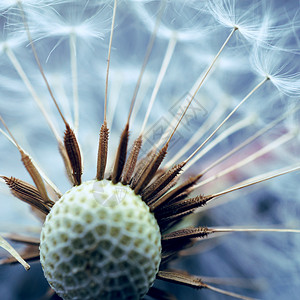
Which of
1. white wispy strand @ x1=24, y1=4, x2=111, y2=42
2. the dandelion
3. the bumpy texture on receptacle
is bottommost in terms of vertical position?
the bumpy texture on receptacle

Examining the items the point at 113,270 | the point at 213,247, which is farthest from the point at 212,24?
the point at 113,270

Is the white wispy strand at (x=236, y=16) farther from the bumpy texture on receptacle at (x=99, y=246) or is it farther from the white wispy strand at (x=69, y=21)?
the bumpy texture on receptacle at (x=99, y=246)

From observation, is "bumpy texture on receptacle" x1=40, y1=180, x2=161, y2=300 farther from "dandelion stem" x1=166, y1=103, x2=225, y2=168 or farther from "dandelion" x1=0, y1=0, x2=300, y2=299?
"dandelion stem" x1=166, y1=103, x2=225, y2=168

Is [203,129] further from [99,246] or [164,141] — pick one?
[99,246]

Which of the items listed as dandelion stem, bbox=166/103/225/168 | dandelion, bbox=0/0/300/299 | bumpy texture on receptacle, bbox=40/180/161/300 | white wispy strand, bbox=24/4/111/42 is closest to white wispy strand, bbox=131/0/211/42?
dandelion, bbox=0/0/300/299

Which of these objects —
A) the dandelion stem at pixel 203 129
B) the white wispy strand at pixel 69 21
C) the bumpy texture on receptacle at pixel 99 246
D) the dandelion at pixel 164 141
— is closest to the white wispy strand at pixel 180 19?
the dandelion at pixel 164 141

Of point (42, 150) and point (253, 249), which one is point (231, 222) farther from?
point (42, 150)

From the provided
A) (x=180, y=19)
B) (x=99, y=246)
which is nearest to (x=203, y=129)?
(x=180, y=19)

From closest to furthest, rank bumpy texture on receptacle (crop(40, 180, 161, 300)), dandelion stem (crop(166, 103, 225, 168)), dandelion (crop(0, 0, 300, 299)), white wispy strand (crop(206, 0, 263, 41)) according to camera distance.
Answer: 1. bumpy texture on receptacle (crop(40, 180, 161, 300))
2. dandelion (crop(0, 0, 300, 299))
3. white wispy strand (crop(206, 0, 263, 41))
4. dandelion stem (crop(166, 103, 225, 168))
